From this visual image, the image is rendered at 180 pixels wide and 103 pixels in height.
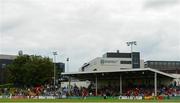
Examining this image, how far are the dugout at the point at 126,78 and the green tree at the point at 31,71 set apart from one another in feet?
102

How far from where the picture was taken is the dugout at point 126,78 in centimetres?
8931

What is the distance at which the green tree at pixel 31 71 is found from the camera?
13088cm

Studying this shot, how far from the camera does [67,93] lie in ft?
291

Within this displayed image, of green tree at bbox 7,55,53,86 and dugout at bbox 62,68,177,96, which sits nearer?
dugout at bbox 62,68,177,96

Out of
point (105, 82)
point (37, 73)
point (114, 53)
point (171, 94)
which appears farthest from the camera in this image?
point (114, 53)

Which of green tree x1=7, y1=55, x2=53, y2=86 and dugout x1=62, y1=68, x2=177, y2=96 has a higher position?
green tree x1=7, y1=55, x2=53, y2=86

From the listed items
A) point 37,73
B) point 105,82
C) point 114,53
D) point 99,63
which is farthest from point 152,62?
point 105,82

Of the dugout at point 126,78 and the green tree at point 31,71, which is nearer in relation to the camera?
the dugout at point 126,78

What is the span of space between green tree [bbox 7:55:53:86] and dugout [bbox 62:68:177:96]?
1221 inches

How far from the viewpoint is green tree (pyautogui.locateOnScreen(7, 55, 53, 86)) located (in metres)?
131

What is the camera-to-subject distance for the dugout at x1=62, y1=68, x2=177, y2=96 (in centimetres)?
8931

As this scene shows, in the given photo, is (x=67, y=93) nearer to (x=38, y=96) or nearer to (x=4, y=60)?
(x=38, y=96)

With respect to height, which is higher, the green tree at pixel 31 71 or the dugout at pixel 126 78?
the green tree at pixel 31 71

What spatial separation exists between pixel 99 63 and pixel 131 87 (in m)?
39.3
